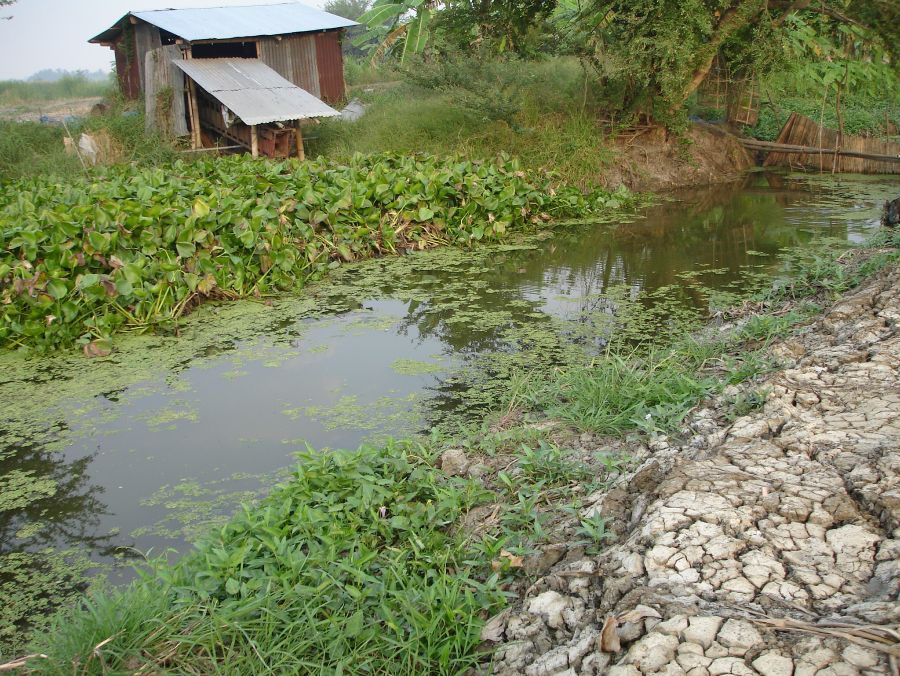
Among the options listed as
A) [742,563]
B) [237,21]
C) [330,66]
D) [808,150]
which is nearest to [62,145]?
[237,21]

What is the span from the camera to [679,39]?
10.3 metres

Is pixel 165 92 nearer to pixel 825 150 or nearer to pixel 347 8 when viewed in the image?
pixel 825 150

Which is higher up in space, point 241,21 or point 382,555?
point 241,21

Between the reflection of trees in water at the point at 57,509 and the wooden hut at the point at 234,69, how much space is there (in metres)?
9.43

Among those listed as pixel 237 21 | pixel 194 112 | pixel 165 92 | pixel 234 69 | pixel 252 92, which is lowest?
pixel 194 112

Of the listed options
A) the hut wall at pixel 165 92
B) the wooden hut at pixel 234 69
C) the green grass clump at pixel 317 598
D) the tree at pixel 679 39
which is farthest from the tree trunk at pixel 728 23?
the green grass clump at pixel 317 598

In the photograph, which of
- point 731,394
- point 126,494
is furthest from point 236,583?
point 731,394

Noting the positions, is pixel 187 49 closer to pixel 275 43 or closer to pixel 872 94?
pixel 275 43

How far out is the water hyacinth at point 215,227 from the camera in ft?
18.6

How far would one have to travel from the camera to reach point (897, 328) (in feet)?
12.6

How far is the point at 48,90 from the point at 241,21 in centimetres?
1549

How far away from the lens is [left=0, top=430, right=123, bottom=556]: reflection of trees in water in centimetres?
349

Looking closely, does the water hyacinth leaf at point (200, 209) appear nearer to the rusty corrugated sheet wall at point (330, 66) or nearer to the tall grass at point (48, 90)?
the rusty corrugated sheet wall at point (330, 66)

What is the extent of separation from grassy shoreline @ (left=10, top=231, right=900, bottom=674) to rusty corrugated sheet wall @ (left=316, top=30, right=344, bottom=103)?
14.8 m
